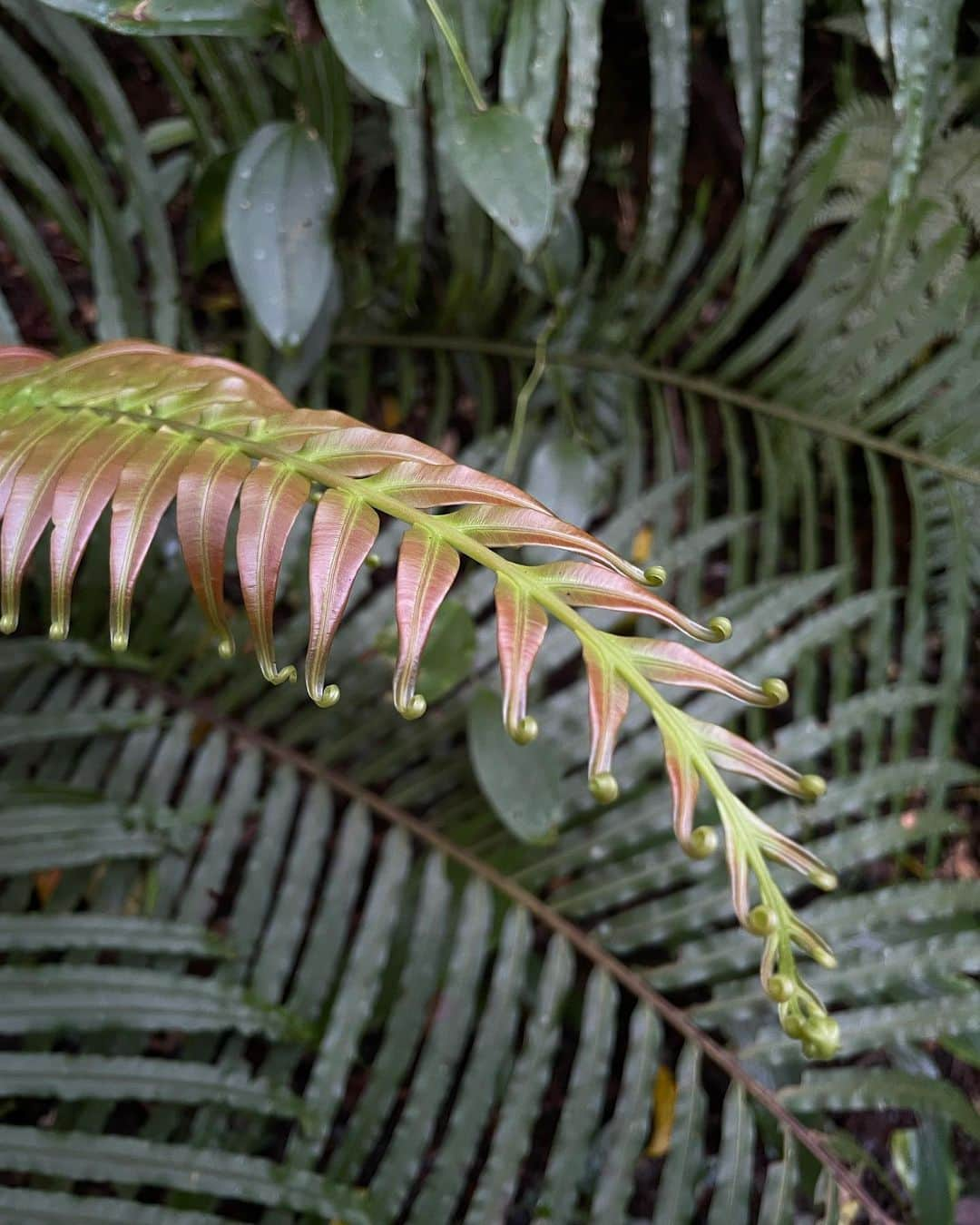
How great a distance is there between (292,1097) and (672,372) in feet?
3.82

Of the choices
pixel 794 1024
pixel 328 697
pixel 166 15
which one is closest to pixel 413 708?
pixel 328 697

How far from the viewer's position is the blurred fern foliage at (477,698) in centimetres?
97

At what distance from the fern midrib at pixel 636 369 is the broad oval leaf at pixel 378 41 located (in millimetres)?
627

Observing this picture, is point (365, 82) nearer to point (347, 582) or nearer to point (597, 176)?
point (347, 582)

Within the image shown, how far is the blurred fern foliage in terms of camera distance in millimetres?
971

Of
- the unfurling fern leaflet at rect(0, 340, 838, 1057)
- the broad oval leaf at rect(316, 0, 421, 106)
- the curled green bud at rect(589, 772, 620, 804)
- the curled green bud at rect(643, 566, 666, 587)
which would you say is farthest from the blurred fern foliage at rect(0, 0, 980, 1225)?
the curled green bud at rect(589, 772, 620, 804)

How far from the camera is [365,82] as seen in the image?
78cm

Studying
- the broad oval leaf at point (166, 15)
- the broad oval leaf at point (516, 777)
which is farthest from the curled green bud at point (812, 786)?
the broad oval leaf at point (166, 15)

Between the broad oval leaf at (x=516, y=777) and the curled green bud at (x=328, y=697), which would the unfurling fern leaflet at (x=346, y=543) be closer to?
the curled green bud at (x=328, y=697)

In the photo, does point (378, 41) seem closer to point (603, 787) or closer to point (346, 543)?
point (346, 543)

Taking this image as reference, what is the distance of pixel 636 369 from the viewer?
1.44m

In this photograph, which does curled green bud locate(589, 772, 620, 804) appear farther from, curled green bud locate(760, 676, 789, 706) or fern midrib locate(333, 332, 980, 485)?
fern midrib locate(333, 332, 980, 485)

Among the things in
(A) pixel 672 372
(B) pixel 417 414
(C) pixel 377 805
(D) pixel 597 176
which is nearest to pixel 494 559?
(C) pixel 377 805

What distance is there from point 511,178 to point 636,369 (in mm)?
640
